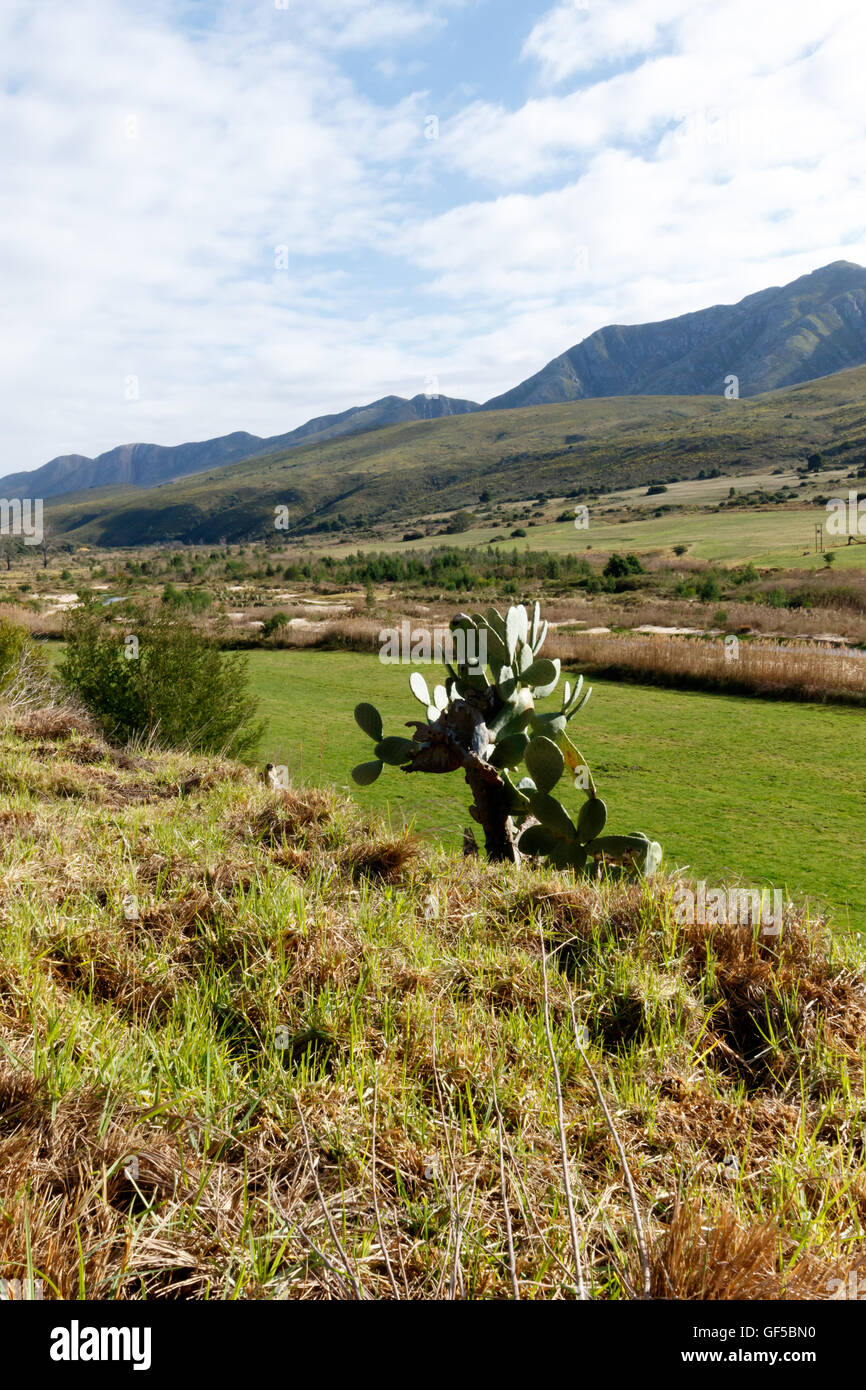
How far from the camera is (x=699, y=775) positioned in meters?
9.38

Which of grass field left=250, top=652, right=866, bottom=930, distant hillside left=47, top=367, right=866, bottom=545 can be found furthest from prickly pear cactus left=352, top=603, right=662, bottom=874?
distant hillside left=47, top=367, right=866, bottom=545

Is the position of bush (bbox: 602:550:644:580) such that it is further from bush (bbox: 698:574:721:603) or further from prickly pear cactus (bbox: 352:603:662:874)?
prickly pear cactus (bbox: 352:603:662:874)

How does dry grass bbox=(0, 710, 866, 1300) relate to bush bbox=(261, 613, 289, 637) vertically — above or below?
below

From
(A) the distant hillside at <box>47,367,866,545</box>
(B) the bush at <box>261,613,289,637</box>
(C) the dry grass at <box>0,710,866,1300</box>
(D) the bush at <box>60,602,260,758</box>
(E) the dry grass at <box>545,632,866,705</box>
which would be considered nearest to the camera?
(C) the dry grass at <box>0,710,866,1300</box>

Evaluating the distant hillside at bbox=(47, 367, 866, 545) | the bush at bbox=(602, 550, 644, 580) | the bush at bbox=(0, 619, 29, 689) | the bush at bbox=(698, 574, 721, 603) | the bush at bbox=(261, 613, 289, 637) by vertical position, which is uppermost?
the distant hillside at bbox=(47, 367, 866, 545)

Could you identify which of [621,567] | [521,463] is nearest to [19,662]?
[621,567]

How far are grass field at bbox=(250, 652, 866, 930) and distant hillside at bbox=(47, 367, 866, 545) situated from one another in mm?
86788

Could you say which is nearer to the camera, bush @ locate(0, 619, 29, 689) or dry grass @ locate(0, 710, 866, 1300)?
dry grass @ locate(0, 710, 866, 1300)

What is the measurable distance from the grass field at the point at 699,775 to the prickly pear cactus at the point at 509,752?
454 millimetres

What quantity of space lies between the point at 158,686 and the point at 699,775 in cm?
659

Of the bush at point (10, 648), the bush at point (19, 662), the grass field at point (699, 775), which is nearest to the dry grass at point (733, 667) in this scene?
the grass field at point (699, 775)

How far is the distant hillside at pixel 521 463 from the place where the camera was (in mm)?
108250

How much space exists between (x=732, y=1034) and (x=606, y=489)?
105920mm

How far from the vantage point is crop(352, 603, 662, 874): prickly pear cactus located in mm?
3967
